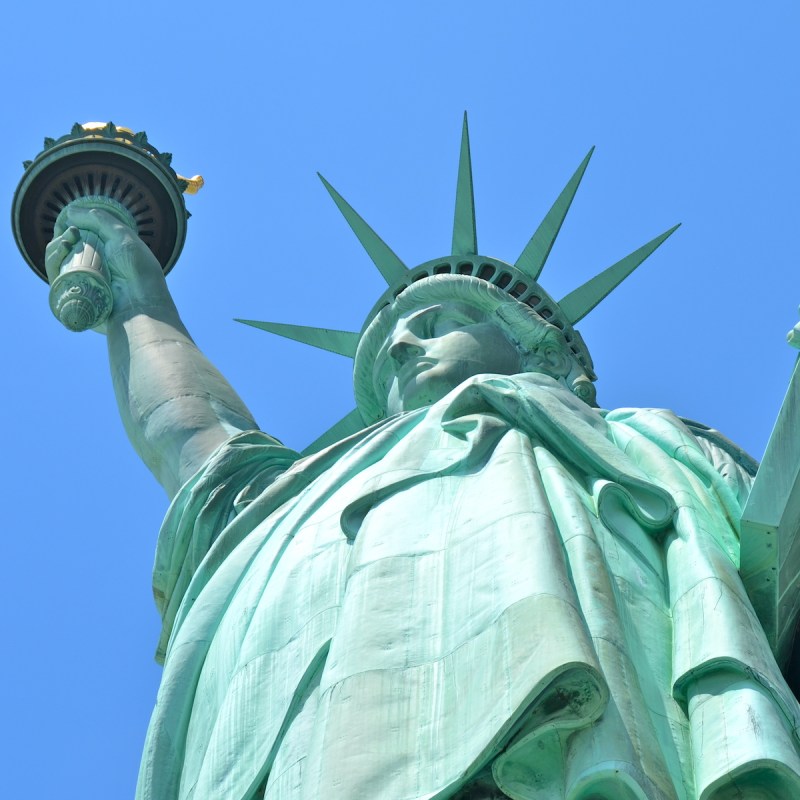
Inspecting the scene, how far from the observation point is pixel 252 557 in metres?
9.75

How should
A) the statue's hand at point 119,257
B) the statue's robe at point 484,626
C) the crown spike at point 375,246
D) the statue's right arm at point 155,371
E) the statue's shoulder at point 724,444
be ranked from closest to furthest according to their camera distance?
the statue's robe at point 484,626
the statue's shoulder at point 724,444
the statue's right arm at point 155,371
the crown spike at point 375,246
the statue's hand at point 119,257

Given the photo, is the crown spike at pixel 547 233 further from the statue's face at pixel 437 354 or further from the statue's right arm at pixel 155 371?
the statue's right arm at pixel 155 371

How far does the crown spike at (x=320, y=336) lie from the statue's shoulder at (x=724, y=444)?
2646 millimetres

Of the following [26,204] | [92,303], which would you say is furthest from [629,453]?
[26,204]

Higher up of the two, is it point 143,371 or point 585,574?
point 143,371

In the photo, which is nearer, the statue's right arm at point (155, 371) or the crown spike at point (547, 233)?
the statue's right arm at point (155, 371)

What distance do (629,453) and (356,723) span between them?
9.29 feet

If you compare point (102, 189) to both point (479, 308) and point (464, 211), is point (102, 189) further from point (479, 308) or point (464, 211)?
point (479, 308)

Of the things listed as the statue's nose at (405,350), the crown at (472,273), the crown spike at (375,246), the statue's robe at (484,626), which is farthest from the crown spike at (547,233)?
the statue's robe at (484,626)

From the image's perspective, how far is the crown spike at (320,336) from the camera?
12.9m

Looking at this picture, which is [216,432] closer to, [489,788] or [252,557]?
[252,557]

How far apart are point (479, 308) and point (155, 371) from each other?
1.86m

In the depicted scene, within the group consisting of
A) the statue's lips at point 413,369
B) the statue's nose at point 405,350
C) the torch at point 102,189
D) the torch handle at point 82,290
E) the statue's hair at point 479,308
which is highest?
the torch at point 102,189

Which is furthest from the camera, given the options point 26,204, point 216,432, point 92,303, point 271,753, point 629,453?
point 26,204
